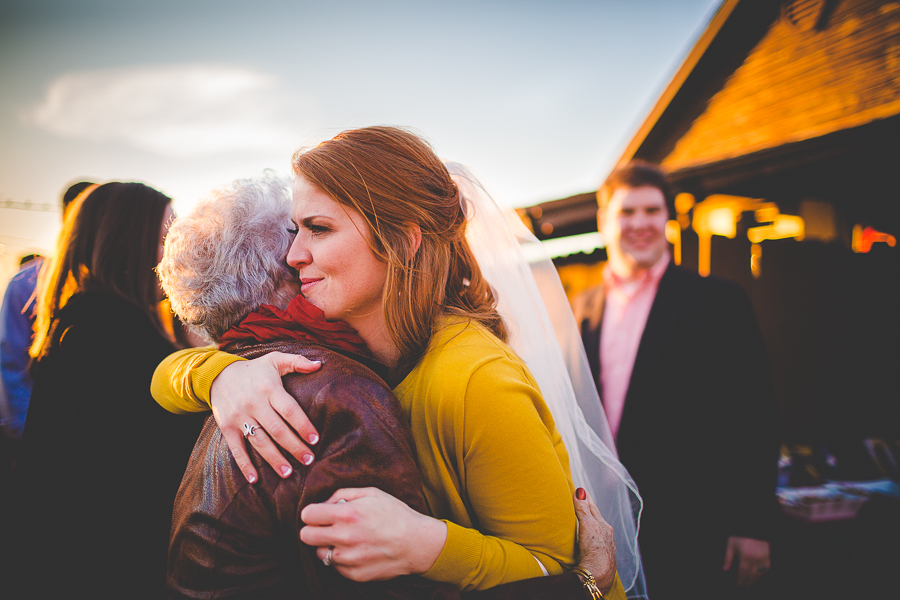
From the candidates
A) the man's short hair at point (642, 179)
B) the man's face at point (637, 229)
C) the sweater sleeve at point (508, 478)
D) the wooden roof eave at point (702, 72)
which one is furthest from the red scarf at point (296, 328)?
the wooden roof eave at point (702, 72)

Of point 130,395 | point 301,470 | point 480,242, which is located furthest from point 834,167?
point 130,395

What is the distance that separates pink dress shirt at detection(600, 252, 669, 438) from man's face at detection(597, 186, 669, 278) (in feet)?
0.27

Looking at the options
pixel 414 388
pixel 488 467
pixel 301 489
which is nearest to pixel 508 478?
pixel 488 467

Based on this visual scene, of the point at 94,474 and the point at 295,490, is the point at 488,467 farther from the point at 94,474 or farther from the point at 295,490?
the point at 94,474

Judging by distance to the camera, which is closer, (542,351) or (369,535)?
(369,535)

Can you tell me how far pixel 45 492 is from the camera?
1554 mm

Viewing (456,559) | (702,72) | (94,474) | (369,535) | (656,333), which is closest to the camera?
(369,535)

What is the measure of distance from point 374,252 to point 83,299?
48.4 inches

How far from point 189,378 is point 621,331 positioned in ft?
8.28

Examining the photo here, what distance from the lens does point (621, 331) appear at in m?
2.92

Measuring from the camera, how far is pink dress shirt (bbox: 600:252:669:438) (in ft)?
8.91

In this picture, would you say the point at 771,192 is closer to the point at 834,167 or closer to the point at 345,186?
the point at 834,167

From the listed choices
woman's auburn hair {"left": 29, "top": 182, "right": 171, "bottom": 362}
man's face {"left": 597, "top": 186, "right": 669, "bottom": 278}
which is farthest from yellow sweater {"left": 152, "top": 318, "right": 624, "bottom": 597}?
man's face {"left": 597, "top": 186, "right": 669, "bottom": 278}

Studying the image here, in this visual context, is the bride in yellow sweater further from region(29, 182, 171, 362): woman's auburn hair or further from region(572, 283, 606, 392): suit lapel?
region(572, 283, 606, 392): suit lapel
